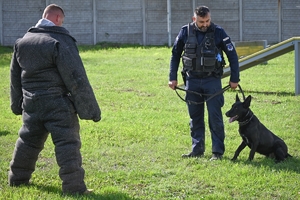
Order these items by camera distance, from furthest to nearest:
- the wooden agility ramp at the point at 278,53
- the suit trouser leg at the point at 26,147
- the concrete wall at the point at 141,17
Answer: the concrete wall at the point at 141,17 → the wooden agility ramp at the point at 278,53 → the suit trouser leg at the point at 26,147

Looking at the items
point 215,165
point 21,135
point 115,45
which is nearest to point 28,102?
point 21,135

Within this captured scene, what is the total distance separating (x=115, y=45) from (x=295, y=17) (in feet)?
23.9

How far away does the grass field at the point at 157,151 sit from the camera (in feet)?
20.8

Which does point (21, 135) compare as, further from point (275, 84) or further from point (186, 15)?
point (186, 15)

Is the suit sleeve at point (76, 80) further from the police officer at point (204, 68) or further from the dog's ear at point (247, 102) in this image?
the dog's ear at point (247, 102)

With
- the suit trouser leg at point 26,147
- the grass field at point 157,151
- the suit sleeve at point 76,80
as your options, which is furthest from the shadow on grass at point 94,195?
the suit sleeve at point 76,80

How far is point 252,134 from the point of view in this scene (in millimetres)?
7461

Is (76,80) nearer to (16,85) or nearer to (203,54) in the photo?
(16,85)

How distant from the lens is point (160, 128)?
9773 millimetres

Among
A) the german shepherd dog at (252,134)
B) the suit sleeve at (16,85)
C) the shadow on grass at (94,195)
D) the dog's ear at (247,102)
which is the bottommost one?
the shadow on grass at (94,195)

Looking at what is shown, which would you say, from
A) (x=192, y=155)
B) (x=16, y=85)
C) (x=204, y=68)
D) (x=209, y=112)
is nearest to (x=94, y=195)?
(x=16, y=85)

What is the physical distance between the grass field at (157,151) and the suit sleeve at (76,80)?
865mm

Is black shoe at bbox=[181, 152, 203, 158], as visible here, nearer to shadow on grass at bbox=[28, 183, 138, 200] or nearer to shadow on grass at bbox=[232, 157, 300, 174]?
shadow on grass at bbox=[232, 157, 300, 174]

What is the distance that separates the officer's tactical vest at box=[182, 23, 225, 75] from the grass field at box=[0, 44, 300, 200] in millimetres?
1159
